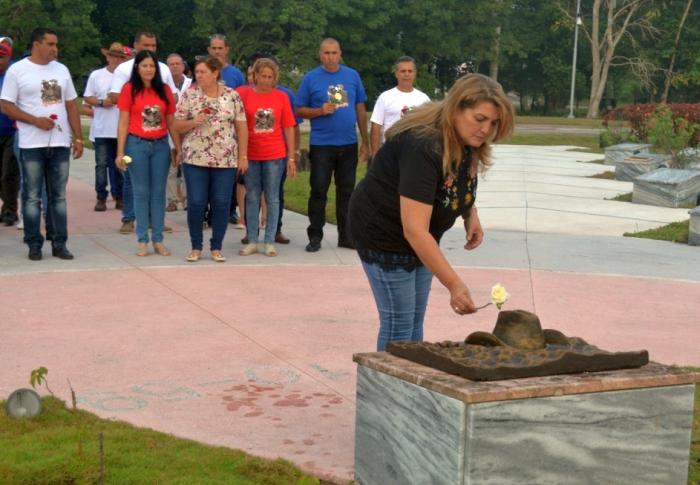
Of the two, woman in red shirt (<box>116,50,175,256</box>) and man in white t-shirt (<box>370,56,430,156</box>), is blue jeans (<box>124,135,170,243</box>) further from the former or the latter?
man in white t-shirt (<box>370,56,430,156</box>)

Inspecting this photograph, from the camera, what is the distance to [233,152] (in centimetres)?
962

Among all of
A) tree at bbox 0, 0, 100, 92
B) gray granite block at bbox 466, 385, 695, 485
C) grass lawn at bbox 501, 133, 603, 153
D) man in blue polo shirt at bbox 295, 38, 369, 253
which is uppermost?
tree at bbox 0, 0, 100, 92

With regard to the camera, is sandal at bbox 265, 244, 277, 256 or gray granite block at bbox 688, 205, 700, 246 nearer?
sandal at bbox 265, 244, 277, 256

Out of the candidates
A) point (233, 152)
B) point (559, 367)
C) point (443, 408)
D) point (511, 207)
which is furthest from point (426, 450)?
point (511, 207)

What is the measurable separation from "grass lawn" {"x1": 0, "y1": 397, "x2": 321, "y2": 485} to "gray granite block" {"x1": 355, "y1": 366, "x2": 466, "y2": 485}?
246 millimetres

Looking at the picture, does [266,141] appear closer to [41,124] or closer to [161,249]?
[161,249]

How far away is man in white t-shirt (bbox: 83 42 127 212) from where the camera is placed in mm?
12211

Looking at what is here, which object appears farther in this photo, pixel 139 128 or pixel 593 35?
pixel 593 35

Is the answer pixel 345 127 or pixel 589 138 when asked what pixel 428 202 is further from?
pixel 589 138

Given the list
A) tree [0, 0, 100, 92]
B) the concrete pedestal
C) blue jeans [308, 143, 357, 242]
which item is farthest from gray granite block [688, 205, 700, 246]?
tree [0, 0, 100, 92]

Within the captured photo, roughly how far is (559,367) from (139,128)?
6.55 meters

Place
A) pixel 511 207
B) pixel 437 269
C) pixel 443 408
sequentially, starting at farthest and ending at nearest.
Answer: pixel 511 207
pixel 437 269
pixel 443 408

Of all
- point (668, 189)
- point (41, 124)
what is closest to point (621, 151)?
point (668, 189)

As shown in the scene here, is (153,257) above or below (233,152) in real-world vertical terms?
below
